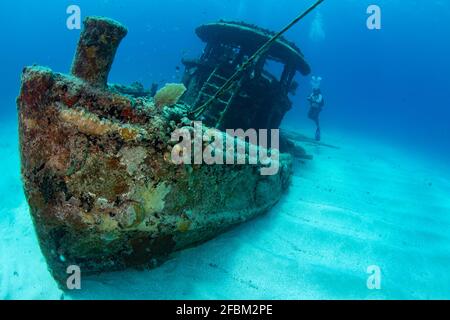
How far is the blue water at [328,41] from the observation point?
246 ft

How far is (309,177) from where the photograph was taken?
25.3 ft

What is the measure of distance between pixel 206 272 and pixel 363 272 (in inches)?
81.4

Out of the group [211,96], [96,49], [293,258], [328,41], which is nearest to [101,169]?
[96,49]

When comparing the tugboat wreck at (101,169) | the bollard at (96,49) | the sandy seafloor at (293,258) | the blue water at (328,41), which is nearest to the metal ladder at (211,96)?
the sandy seafloor at (293,258)

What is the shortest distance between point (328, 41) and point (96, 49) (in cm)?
13461

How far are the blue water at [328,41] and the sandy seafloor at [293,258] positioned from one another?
2545 inches

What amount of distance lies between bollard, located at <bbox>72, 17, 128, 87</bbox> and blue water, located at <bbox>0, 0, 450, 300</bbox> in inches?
2664

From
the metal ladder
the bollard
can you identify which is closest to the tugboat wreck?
the bollard

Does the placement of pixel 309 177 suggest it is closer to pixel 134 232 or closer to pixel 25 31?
pixel 134 232

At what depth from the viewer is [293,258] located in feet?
13.0

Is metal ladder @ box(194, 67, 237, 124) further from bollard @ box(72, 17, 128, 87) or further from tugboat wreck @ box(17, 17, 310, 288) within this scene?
bollard @ box(72, 17, 128, 87)

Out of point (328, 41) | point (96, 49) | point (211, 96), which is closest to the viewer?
point (96, 49)

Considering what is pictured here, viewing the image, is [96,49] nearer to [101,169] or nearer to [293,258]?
[101,169]

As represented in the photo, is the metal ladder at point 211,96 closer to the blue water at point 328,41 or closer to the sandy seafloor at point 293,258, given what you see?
the sandy seafloor at point 293,258
